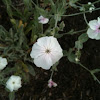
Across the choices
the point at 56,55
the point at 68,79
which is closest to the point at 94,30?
the point at 56,55

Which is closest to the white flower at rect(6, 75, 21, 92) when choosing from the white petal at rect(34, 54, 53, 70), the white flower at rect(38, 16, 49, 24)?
the white petal at rect(34, 54, 53, 70)

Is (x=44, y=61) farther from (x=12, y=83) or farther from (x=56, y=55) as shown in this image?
(x=12, y=83)

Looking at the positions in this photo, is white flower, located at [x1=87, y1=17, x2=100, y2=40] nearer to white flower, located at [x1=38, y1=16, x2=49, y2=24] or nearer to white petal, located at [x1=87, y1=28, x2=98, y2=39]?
white petal, located at [x1=87, y1=28, x2=98, y2=39]

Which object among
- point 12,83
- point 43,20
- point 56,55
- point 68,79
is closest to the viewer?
point 56,55

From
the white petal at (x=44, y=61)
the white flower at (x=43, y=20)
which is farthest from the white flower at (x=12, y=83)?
the white flower at (x=43, y=20)

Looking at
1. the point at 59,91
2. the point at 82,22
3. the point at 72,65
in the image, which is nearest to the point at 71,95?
the point at 59,91
